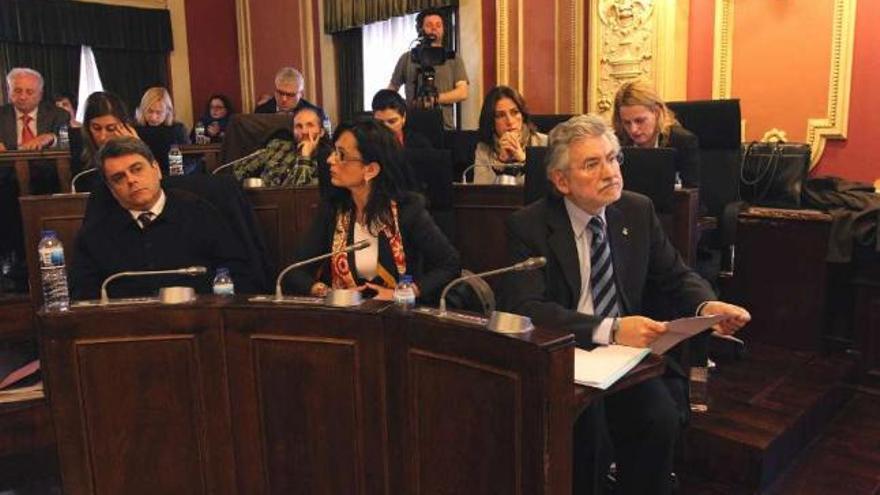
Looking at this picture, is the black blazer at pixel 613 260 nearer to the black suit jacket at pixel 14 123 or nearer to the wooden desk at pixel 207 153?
the wooden desk at pixel 207 153

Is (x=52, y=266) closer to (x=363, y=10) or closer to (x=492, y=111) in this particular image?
(x=492, y=111)

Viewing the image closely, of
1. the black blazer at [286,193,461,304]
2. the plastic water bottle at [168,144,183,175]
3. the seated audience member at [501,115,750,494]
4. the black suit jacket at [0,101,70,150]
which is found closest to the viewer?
the seated audience member at [501,115,750,494]

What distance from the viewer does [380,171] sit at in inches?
91.1

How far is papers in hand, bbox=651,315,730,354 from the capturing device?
151 cm

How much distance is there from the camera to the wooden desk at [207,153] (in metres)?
3.87

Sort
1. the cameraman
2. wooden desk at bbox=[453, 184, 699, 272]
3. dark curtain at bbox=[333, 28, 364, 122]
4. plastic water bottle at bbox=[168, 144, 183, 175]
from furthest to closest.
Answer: dark curtain at bbox=[333, 28, 364, 122] < the cameraman < plastic water bottle at bbox=[168, 144, 183, 175] < wooden desk at bbox=[453, 184, 699, 272]

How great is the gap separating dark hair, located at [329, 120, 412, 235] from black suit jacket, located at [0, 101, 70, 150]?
2.62 meters

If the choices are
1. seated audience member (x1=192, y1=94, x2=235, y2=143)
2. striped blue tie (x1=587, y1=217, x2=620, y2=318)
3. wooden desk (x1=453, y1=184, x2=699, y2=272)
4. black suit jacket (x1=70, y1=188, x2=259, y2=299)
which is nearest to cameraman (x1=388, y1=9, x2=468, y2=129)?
wooden desk (x1=453, y1=184, x2=699, y2=272)

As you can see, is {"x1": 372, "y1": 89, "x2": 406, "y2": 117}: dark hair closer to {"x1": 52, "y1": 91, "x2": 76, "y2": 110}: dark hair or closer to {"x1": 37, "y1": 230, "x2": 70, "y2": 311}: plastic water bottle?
{"x1": 37, "y1": 230, "x2": 70, "y2": 311}: plastic water bottle

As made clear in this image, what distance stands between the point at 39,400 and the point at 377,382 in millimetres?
920

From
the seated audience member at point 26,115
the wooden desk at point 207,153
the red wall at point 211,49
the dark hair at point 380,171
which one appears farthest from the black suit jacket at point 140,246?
the red wall at point 211,49

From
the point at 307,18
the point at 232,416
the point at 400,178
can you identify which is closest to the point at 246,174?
the point at 400,178

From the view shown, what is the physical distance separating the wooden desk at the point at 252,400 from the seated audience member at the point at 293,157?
61.1 inches

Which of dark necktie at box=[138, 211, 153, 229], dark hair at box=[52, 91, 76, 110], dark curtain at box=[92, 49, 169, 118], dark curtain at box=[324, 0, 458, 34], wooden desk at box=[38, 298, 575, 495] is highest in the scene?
dark curtain at box=[324, 0, 458, 34]
